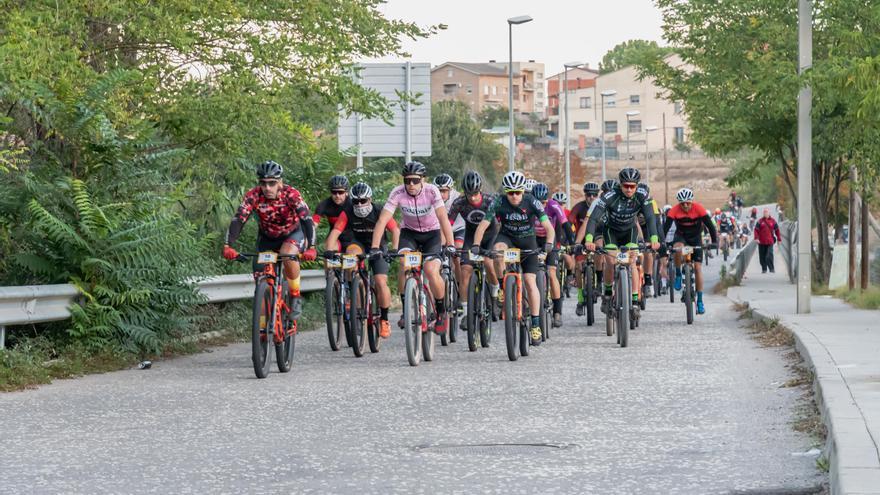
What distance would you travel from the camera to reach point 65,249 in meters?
14.8

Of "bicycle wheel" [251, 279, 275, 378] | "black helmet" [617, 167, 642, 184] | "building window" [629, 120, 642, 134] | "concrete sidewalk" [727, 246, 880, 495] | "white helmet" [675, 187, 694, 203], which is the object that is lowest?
"concrete sidewalk" [727, 246, 880, 495]

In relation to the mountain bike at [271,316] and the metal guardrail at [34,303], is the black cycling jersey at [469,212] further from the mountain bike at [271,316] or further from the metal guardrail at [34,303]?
the metal guardrail at [34,303]

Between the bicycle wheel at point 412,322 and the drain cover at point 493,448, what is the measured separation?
17.5ft

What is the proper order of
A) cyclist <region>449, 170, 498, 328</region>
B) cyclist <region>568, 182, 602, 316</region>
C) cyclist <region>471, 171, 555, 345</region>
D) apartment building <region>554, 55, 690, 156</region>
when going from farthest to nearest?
apartment building <region>554, 55, 690, 156</region> < cyclist <region>568, 182, 602, 316</region> < cyclist <region>449, 170, 498, 328</region> < cyclist <region>471, 171, 555, 345</region>

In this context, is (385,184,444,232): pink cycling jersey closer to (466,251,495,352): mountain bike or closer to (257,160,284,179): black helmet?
(466,251,495,352): mountain bike

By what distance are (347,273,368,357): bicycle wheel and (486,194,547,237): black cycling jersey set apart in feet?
4.79

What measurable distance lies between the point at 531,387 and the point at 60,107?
5529mm

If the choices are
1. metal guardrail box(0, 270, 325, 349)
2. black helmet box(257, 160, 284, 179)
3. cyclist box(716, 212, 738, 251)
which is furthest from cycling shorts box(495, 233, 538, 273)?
cyclist box(716, 212, 738, 251)

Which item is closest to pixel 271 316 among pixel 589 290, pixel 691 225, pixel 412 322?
pixel 412 322

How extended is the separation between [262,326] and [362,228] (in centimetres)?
325

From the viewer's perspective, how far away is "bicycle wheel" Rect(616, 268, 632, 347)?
55.4 ft

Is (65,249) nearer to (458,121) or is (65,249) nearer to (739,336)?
(739,336)

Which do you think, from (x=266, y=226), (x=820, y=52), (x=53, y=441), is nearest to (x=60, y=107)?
(x=266, y=226)

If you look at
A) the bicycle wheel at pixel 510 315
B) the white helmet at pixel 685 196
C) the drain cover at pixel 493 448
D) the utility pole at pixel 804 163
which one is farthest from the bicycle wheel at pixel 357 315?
the white helmet at pixel 685 196
